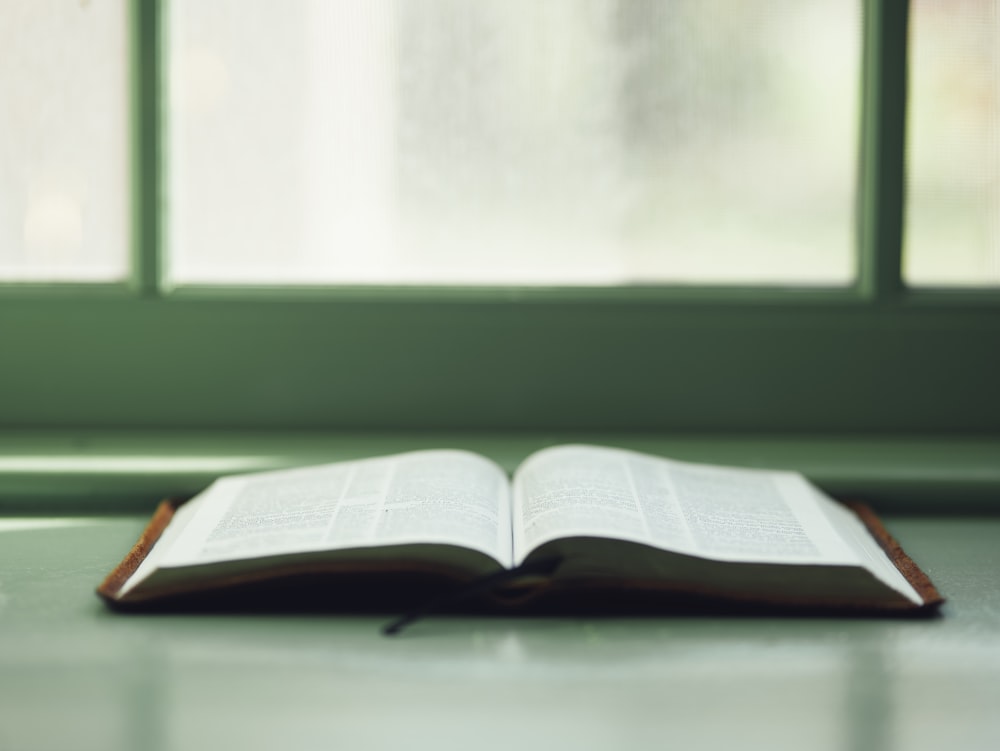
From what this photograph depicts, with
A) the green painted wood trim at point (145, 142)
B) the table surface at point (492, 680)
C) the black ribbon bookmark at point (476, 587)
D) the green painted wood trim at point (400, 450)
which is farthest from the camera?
the green painted wood trim at point (145, 142)

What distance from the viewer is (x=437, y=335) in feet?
4.21

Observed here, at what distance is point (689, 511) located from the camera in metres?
0.91

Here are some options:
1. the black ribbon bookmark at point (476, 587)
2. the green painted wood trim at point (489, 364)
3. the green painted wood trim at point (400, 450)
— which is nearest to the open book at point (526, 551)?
the black ribbon bookmark at point (476, 587)

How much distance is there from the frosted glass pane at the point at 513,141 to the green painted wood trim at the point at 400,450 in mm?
193

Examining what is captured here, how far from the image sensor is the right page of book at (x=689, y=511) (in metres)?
0.82

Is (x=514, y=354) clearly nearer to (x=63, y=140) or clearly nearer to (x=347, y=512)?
(x=347, y=512)

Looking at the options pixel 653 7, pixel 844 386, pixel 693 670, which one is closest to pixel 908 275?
pixel 844 386

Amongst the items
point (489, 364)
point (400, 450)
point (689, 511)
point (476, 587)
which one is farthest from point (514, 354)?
point (476, 587)

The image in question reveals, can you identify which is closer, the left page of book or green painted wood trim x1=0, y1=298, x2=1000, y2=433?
the left page of book

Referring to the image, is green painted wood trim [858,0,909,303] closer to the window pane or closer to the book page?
the window pane

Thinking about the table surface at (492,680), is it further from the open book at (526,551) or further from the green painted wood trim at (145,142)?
the green painted wood trim at (145,142)

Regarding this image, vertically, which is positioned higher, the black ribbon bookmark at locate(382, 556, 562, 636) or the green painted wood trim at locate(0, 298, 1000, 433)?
the green painted wood trim at locate(0, 298, 1000, 433)

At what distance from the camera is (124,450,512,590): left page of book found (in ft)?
2.66

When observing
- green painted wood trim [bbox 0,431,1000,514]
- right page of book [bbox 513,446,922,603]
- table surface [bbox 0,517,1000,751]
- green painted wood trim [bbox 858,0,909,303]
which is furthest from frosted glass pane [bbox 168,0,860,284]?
table surface [bbox 0,517,1000,751]
